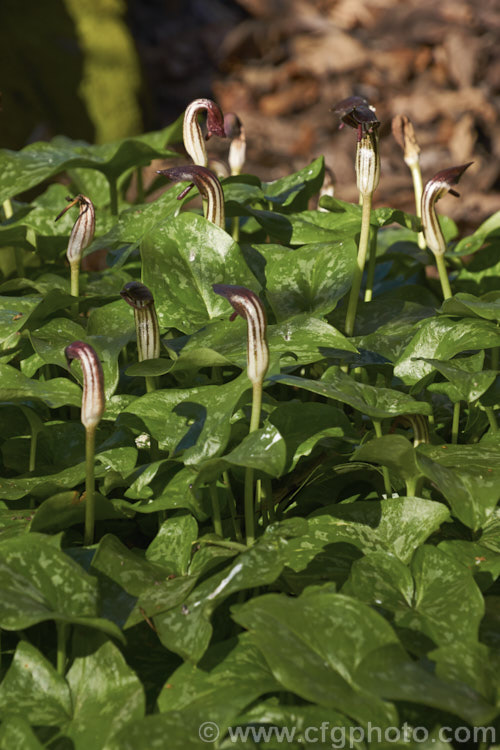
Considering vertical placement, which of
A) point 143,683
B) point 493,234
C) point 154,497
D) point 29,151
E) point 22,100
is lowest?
point 143,683

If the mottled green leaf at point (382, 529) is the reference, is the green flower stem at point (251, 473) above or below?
above

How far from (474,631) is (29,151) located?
38.3 inches

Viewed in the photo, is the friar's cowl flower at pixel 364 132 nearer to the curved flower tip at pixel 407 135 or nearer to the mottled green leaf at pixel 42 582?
the curved flower tip at pixel 407 135

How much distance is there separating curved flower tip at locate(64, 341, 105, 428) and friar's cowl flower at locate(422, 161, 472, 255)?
1.48 feet

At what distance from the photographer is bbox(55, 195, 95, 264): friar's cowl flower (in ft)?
2.93

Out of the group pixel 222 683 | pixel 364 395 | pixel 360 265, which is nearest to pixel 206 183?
pixel 360 265

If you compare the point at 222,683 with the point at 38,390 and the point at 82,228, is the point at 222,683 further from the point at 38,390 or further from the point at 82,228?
the point at 82,228

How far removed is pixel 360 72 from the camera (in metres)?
4.41

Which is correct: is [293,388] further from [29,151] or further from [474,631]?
[29,151]

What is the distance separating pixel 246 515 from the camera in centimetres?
72

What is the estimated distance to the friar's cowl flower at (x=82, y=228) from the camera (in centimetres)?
89

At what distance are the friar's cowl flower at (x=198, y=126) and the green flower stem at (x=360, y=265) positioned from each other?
197 millimetres

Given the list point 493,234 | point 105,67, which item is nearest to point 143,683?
point 493,234

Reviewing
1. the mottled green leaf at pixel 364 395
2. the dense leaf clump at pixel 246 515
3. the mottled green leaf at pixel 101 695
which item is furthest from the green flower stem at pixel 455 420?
the mottled green leaf at pixel 101 695
